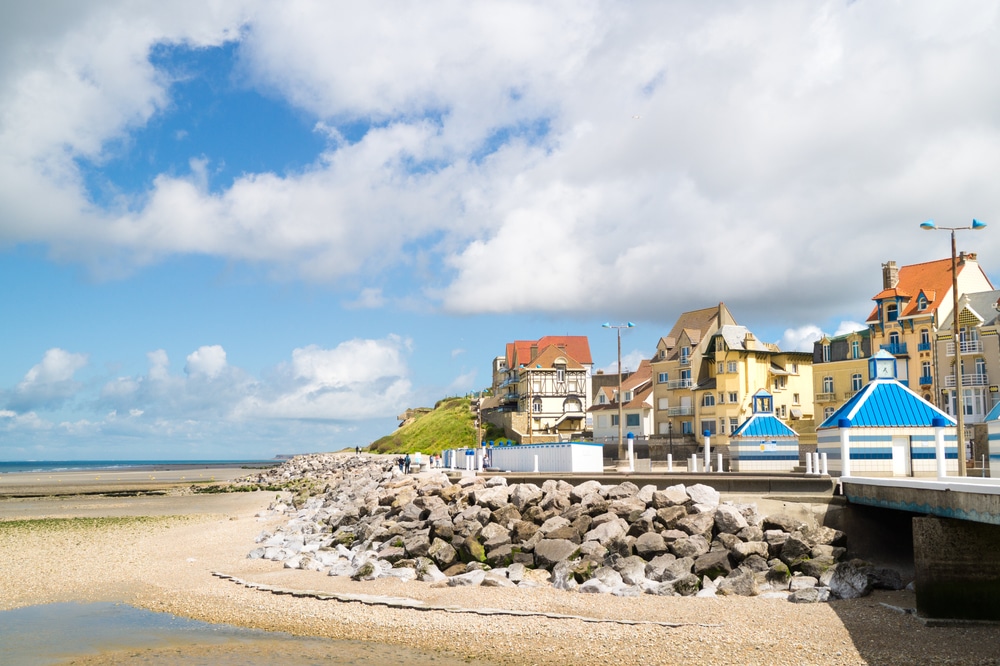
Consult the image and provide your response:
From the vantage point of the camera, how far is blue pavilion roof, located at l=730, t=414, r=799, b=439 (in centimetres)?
3556

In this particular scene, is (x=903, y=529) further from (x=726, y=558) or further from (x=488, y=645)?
(x=488, y=645)

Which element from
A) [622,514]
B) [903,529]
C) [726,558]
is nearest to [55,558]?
[622,514]

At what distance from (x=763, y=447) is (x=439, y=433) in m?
65.5

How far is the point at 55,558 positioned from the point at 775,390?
51.0 metres

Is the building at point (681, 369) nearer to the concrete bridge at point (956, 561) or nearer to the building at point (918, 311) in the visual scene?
the building at point (918, 311)

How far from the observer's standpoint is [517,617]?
18266 mm

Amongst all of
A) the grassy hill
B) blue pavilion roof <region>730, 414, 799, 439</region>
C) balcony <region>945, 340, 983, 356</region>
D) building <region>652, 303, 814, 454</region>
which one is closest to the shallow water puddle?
blue pavilion roof <region>730, 414, 799, 439</region>

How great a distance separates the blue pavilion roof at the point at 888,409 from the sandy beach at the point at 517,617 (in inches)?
310

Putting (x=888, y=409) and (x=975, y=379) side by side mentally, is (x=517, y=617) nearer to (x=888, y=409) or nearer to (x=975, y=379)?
(x=888, y=409)

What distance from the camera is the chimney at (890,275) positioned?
196 ft

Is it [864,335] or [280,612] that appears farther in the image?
[864,335]

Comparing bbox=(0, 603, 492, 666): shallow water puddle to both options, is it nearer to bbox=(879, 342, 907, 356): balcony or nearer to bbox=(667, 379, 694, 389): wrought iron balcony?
bbox=(879, 342, 907, 356): balcony

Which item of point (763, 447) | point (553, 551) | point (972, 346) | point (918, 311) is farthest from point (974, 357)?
point (553, 551)

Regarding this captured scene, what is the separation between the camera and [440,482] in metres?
33.5
